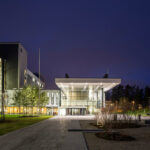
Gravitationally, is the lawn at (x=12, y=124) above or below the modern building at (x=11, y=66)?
below

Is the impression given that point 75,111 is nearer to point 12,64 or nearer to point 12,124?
point 12,124

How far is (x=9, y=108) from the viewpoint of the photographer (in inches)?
2333

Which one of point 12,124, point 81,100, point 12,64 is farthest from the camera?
point 12,64

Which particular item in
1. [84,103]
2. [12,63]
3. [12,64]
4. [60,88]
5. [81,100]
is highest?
[12,63]

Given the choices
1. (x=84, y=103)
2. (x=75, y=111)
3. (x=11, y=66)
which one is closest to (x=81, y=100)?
(x=84, y=103)

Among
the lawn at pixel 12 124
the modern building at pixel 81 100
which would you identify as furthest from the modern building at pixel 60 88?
the lawn at pixel 12 124

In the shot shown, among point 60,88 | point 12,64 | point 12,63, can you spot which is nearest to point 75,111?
point 60,88

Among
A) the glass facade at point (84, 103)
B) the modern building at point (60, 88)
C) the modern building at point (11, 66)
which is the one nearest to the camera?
the modern building at point (60, 88)

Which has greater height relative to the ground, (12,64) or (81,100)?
(12,64)

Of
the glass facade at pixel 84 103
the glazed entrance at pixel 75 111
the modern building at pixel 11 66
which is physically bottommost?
the glazed entrance at pixel 75 111

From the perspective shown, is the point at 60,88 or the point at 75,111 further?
the point at 75,111

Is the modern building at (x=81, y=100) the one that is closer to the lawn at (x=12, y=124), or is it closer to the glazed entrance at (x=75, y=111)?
the glazed entrance at (x=75, y=111)

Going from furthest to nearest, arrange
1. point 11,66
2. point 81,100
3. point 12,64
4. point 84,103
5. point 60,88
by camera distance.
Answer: point 12,64, point 11,66, point 81,100, point 84,103, point 60,88

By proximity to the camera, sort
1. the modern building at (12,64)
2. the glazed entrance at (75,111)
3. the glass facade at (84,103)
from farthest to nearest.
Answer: the modern building at (12,64), the glazed entrance at (75,111), the glass facade at (84,103)
